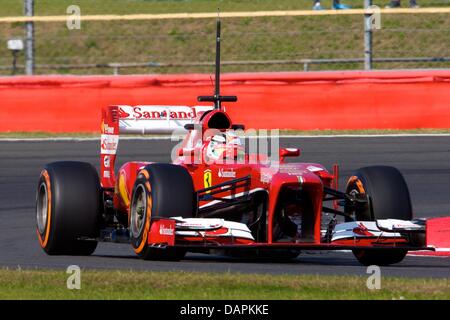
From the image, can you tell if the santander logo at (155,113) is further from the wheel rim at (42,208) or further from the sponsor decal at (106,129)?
the wheel rim at (42,208)

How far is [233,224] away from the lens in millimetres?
9633

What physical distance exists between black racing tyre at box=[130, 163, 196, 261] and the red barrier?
862 cm

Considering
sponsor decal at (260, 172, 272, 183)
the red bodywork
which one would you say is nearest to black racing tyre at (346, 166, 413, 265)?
the red bodywork

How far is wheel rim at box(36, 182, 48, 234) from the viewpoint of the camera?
10633mm

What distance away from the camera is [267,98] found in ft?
60.4

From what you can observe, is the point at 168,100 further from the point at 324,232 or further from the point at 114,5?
the point at 324,232

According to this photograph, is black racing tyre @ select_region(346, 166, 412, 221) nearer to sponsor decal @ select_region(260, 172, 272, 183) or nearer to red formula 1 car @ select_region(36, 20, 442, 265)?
red formula 1 car @ select_region(36, 20, 442, 265)

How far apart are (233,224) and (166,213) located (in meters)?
0.51

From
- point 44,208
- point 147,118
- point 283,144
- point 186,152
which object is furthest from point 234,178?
point 283,144

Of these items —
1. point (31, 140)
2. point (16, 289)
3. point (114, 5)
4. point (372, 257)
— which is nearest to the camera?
point (16, 289)

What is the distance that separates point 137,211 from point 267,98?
858 cm

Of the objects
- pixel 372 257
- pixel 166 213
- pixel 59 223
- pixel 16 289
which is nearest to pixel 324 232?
pixel 372 257

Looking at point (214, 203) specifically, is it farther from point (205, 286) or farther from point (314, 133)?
point (314, 133)

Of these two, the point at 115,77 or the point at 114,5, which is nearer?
the point at 115,77
